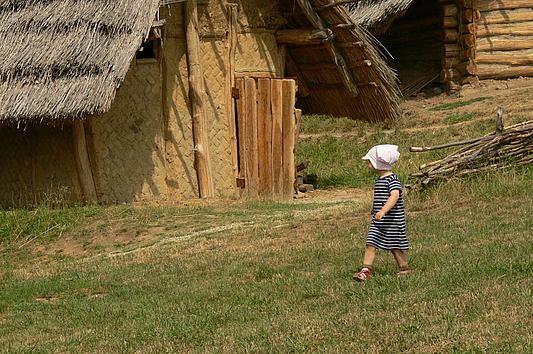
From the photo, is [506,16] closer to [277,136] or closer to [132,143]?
[277,136]

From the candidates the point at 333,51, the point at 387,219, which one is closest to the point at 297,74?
the point at 333,51

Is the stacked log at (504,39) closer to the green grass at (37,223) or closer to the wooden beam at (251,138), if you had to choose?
the wooden beam at (251,138)

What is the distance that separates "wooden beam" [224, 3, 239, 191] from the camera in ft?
54.5

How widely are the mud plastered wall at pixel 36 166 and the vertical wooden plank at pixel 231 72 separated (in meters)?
2.63

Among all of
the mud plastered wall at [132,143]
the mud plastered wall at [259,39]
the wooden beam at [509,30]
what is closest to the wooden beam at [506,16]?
the wooden beam at [509,30]

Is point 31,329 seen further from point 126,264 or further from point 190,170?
point 190,170

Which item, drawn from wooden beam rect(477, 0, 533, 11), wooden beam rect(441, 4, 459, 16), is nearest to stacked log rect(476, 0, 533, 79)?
A: wooden beam rect(477, 0, 533, 11)

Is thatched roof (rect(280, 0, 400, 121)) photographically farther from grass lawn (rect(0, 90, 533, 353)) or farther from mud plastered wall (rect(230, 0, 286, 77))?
grass lawn (rect(0, 90, 533, 353))

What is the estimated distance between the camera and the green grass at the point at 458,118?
2086 cm

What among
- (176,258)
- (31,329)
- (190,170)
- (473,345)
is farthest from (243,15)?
(473,345)

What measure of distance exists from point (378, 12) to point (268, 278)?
1437cm

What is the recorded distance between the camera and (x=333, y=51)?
57.5 feet

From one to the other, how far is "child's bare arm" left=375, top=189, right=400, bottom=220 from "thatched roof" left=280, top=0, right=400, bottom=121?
8.59 metres

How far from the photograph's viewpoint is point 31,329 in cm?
862
